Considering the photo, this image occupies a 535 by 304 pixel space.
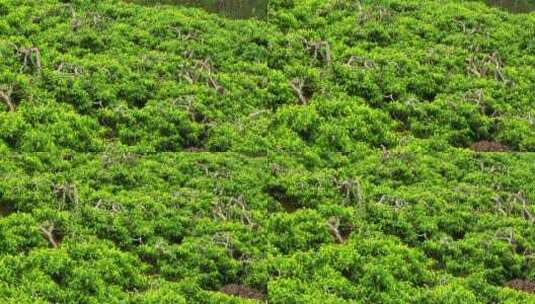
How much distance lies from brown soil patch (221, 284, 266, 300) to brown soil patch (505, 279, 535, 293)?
727 centimetres

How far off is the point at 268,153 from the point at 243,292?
6634 millimetres

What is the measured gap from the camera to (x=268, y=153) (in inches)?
1558

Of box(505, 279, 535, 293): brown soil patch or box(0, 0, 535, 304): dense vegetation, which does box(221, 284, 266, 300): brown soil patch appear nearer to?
box(0, 0, 535, 304): dense vegetation

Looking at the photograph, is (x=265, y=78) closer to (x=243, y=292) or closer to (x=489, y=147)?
(x=489, y=147)

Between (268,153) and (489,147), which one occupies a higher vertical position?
(489,147)

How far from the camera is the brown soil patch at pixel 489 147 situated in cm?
4166

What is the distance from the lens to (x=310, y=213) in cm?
3700

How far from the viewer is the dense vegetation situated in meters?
34.5

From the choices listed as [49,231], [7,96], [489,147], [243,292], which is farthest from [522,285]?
[7,96]

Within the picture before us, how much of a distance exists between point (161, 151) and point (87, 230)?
5.43 metres

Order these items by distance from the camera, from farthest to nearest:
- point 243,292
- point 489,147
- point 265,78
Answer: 1. point 265,78
2. point 489,147
3. point 243,292

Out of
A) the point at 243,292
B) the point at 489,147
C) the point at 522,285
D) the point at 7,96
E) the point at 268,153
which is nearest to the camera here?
the point at 243,292

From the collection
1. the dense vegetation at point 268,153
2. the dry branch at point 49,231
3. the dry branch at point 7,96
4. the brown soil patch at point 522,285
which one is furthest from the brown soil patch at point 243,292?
the dry branch at point 7,96

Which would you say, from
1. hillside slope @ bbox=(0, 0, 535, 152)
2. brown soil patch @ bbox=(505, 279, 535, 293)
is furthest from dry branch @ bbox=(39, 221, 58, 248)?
brown soil patch @ bbox=(505, 279, 535, 293)
